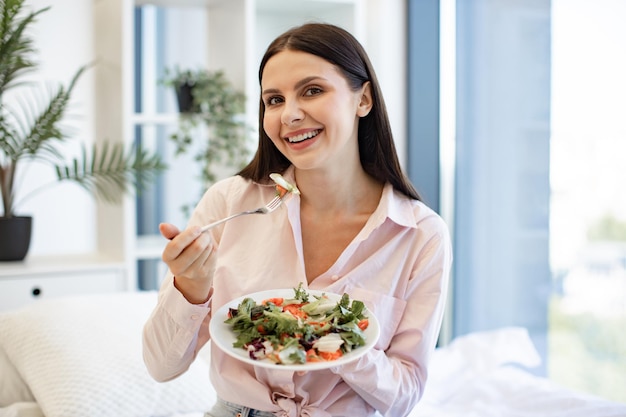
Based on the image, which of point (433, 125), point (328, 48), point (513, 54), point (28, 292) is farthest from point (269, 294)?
point (433, 125)

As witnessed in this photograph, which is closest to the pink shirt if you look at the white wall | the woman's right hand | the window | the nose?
the woman's right hand

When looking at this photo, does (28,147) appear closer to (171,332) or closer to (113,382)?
(113,382)

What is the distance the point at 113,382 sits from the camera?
6.08 ft

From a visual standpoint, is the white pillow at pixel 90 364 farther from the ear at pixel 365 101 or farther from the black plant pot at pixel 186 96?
the black plant pot at pixel 186 96

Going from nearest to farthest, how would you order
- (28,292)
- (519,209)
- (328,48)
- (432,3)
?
(328,48) < (28,292) < (519,209) < (432,3)

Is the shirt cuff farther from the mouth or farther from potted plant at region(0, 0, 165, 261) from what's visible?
potted plant at region(0, 0, 165, 261)

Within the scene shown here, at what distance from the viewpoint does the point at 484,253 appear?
3211 mm

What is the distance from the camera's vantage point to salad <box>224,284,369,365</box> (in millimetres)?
1202

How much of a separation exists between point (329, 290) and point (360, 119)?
448 millimetres

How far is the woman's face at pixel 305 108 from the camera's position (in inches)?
60.4

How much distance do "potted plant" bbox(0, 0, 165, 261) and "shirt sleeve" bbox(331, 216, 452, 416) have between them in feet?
5.24

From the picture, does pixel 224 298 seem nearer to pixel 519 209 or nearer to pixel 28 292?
pixel 28 292

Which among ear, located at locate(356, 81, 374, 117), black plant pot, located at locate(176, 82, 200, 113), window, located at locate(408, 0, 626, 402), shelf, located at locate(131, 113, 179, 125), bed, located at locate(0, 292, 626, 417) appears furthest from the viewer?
black plant pot, located at locate(176, 82, 200, 113)

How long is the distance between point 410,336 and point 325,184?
1.33 ft
